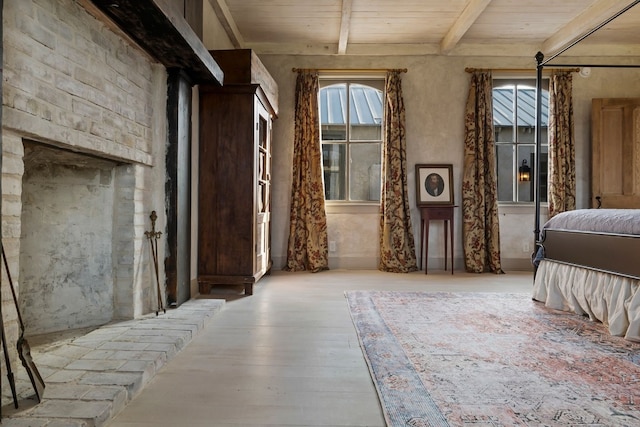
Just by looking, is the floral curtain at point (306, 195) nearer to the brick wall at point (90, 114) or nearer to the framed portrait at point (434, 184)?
the framed portrait at point (434, 184)

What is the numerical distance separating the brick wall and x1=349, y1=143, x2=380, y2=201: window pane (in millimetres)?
3018

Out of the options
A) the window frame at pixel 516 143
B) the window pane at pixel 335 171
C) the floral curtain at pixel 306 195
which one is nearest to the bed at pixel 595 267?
the window frame at pixel 516 143

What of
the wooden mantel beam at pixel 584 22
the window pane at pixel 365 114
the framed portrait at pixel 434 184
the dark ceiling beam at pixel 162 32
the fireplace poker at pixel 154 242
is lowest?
the fireplace poker at pixel 154 242

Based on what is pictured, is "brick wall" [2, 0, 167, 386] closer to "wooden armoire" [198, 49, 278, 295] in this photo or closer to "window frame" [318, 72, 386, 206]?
"wooden armoire" [198, 49, 278, 295]

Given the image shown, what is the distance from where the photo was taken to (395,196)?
17.6 ft

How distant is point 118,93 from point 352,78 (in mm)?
3594

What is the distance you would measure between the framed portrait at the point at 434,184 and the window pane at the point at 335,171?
954 mm

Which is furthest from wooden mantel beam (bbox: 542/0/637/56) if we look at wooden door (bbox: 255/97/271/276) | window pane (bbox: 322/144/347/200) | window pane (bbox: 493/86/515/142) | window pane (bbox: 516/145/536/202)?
wooden door (bbox: 255/97/271/276)

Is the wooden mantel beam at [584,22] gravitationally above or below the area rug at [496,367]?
above

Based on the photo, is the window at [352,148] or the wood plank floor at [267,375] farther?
the window at [352,148]

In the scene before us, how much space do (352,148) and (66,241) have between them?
3.79 metres

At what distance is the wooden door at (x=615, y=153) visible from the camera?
5188 millimetres

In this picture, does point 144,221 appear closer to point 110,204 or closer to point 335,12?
point 110,204

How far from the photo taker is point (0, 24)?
4.68ft
